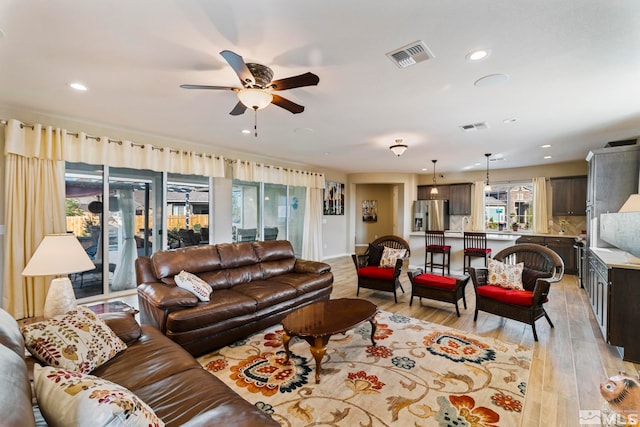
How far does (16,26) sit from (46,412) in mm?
2463

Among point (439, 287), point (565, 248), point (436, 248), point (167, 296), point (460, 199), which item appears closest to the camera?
point (167, 296)

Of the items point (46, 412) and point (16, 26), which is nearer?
point (46, 412)

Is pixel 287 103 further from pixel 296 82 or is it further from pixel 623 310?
pixel 623 310

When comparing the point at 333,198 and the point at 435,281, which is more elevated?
the point at 333,198

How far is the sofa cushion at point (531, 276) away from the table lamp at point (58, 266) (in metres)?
4.63

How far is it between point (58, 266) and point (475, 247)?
250 inches

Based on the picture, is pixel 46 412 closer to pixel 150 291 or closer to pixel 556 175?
pixel 150 291

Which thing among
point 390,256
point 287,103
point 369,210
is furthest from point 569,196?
point 287,103

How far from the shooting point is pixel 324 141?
16.4 feet

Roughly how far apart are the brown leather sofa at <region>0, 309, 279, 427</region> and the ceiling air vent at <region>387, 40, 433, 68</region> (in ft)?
8.22

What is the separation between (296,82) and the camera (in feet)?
7.50

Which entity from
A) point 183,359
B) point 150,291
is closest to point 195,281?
point 150,291

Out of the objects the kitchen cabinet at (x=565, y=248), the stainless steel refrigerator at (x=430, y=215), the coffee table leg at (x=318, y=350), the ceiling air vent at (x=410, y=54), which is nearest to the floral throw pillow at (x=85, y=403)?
the coffee table leg at (x=318, y=350)

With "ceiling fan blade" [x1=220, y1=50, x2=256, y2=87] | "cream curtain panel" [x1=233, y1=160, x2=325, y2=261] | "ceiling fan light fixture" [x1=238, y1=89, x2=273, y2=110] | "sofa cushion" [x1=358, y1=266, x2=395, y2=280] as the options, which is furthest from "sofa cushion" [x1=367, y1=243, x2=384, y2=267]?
"ceiling fan blade" [x1=220, y1=50, x2=256, y2=87]
